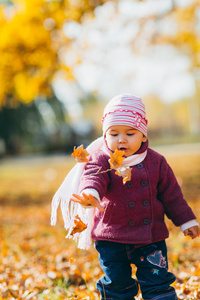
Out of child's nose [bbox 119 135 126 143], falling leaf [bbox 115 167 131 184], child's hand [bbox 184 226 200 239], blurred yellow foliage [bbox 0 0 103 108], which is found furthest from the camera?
blurred yellow foliage [bbox 0 0 103 108]

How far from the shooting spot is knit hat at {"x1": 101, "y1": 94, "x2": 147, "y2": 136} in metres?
2.26

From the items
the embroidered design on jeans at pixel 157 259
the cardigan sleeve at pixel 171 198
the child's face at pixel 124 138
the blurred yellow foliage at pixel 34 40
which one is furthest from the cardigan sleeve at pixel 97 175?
the blurred yellow foliage at pixel 34 40

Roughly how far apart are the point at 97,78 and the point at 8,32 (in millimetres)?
4345

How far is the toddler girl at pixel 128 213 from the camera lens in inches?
88.6

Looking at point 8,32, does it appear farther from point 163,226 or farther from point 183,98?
point 183,98

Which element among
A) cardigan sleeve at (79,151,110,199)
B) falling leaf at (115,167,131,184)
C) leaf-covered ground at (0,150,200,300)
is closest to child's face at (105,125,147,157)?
cardigan sleeve at (79,151,110,199)

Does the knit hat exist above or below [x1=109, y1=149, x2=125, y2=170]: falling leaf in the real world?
above

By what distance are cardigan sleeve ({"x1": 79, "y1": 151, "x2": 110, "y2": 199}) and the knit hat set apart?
0.20 metres

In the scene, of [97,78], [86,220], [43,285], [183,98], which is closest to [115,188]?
[86,220]

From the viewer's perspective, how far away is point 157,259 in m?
2.28

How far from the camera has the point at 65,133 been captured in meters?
30.0

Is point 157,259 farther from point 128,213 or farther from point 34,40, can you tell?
point 34,40

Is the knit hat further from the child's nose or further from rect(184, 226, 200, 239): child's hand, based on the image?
rect(184, 226, 200, 239): child's hand

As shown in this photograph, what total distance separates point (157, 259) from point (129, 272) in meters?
0.20
